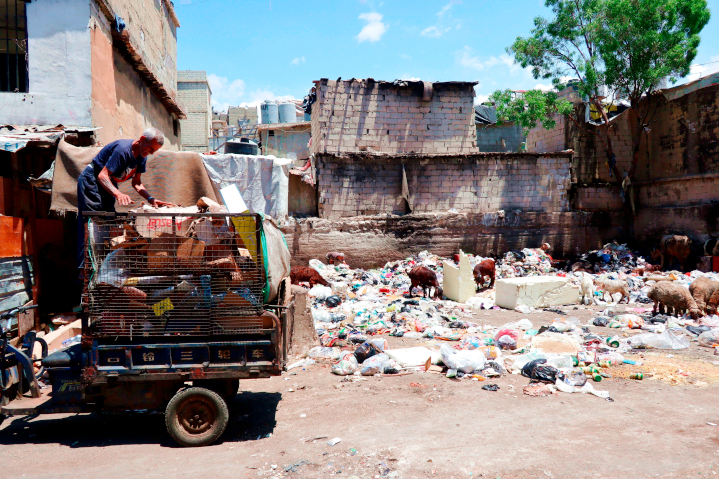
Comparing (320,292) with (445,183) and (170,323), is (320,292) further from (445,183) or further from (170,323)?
(445,183)

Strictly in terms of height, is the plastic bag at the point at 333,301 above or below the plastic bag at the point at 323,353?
above

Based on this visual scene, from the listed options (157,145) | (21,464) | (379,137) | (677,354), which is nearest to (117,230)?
(157,145)

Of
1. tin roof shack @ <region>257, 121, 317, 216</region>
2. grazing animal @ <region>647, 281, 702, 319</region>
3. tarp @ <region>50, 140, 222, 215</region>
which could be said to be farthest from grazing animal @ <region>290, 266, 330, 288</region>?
tin roof shack @ <region>257, 121, 317, 216</region>

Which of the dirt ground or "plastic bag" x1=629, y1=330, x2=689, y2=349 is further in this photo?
"plastic bag" x1=629, y1=330, x2=689, y2=349

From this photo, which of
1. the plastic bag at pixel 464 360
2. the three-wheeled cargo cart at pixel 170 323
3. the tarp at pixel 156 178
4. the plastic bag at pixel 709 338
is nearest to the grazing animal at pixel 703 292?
the plastic bag at pixel 709 338

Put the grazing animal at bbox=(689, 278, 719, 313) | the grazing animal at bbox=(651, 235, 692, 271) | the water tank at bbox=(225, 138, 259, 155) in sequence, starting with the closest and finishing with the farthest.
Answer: the grazing animal at bbox=(689, 278, 719, 313)
the water tank at bbox=(225, 138, 259, 155)
the grazing animal at bbox=(651, 235, 692, 271)

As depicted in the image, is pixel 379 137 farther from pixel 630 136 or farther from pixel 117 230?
pixel 117 230

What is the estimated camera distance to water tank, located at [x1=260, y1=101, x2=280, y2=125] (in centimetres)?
2459

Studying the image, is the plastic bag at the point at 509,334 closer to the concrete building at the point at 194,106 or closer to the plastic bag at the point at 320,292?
the plastic bag at the point at 320,292

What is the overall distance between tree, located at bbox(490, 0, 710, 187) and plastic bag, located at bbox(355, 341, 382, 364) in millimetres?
10995

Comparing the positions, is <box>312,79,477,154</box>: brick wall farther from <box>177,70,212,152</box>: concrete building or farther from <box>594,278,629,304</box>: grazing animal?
<box>177,70,212,152</box>: concrete building

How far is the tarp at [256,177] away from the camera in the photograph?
10891 millimetres

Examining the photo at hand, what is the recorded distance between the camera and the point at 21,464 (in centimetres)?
335

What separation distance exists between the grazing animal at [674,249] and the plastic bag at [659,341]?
7.40m
